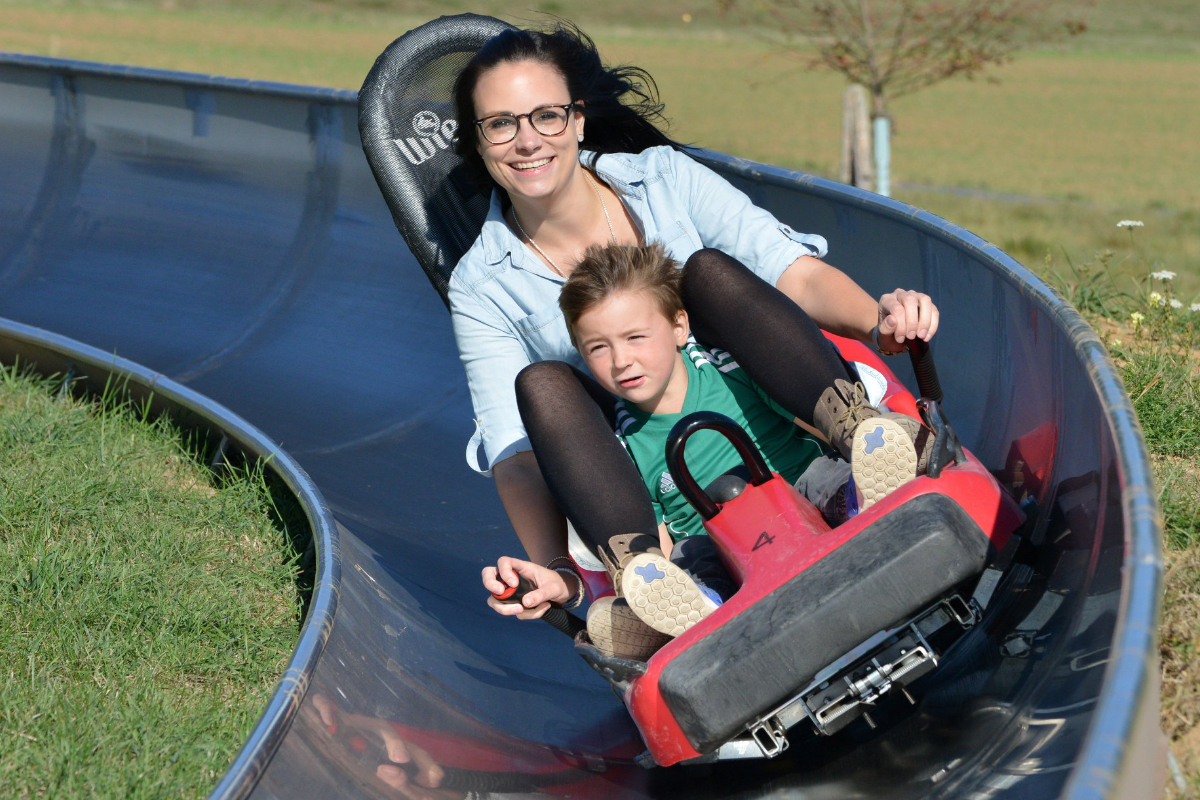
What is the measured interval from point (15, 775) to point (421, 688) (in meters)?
0.72

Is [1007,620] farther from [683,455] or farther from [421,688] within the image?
[421,688]

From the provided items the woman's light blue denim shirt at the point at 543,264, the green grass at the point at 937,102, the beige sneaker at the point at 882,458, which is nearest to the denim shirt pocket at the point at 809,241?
the woman's light blue denim shirt at the point at 543,264

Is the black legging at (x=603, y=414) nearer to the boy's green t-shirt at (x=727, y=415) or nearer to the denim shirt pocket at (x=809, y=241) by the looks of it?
the boy's green t-shirt at (x=727, y=415)

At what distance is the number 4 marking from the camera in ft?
6.44

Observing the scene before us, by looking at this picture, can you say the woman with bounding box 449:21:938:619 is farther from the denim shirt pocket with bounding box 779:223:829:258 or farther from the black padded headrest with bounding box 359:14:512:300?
the black padded headrest with bounding box 359:14:512:300

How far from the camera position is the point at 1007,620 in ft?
6.47

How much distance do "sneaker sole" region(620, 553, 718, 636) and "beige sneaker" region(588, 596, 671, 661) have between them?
0.25 feet

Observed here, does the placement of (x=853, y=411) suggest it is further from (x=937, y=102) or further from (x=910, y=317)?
(x=937, y=102)

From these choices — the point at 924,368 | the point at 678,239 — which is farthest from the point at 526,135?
the point at 924,368

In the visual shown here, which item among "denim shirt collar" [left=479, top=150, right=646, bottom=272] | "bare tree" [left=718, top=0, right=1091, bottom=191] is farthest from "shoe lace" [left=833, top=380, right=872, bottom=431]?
"bare tree" [left=718, top=0, right=1091, bottom=191]

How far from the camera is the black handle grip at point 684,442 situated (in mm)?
2074

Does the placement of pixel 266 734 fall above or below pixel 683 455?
below

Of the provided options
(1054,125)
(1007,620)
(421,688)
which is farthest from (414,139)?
(1054,125)

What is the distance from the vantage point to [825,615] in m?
1.71
